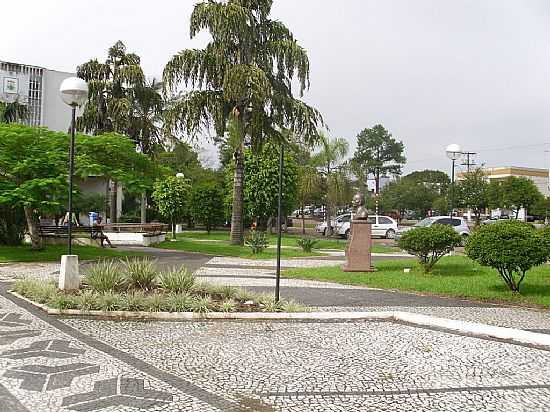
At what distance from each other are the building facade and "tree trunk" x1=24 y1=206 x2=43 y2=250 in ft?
132

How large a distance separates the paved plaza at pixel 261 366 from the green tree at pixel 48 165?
7317mm

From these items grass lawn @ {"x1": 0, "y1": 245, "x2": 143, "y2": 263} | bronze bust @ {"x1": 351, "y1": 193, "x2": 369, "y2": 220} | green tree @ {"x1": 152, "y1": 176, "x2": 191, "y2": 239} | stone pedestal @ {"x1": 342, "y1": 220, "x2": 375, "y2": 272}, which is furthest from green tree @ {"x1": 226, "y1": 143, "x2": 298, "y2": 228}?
stone pedestal @ {"x1": 342, "y1": 220, "x2": 375, "y2": 272}

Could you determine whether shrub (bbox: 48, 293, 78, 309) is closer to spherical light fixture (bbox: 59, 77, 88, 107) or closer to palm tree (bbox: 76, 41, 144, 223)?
spherical light fixture (bbox: 59, 77, 88, 107)

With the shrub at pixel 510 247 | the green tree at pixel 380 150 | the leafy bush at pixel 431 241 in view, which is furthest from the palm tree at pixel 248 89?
the green tree at pixel 380 150

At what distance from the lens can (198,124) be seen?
25.0 m

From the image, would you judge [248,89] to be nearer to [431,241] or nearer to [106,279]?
[431,241]

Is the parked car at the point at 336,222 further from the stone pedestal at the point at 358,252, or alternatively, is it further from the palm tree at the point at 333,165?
the stone pedestal at the point at 358,252

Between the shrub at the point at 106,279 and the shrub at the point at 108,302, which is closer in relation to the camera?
the shrub at the point at 108,302

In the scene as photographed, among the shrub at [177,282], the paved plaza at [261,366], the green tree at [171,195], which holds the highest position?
the green tree at [171,195]

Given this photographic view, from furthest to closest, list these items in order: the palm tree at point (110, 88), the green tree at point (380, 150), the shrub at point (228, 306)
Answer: the green tree at point (380, 150) → the palm tree at point (110, 88) → the shrub at point (228, 306)

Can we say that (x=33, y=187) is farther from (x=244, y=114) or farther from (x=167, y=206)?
(x=167, y=206)

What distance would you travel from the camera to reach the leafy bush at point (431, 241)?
14.4 m

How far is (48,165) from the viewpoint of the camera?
16.7m

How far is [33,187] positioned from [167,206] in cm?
1664
